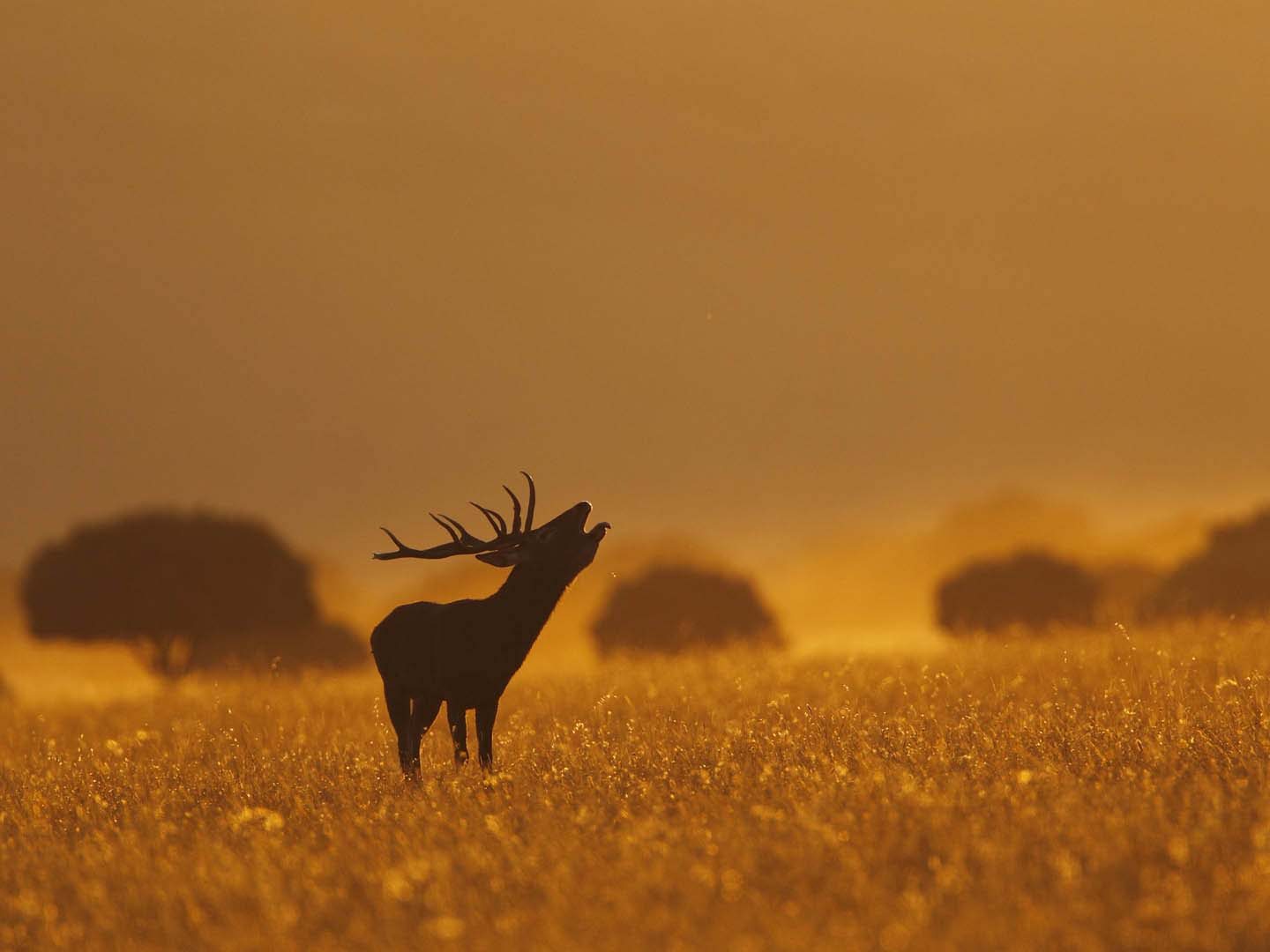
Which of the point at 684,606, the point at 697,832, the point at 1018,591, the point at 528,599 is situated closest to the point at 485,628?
the point at 528,599

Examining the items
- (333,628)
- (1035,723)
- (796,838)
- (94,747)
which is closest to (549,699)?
(94,747)

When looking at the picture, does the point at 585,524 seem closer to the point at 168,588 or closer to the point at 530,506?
the point at 530,506

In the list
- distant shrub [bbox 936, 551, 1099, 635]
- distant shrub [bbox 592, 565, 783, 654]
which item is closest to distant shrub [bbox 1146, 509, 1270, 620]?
distant shrub [bbox 936, 551, 1099, 635]

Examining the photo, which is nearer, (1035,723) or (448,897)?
(448,897)

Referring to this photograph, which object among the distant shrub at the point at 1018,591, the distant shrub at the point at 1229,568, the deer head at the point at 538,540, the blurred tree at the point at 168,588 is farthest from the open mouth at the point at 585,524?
the distant shrub at the point at 1018,591

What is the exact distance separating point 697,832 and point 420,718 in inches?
124

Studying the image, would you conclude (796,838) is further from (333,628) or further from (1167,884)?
(333,628)

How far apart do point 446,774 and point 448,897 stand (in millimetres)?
3351

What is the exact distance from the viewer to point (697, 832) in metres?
7.62

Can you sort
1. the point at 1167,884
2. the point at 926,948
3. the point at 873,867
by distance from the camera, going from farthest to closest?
the point at 873,867
the point at 1167,884
the point at 926,948

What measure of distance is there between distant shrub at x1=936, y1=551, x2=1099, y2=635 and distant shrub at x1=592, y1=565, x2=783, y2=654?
293 inches

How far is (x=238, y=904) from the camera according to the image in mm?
6996

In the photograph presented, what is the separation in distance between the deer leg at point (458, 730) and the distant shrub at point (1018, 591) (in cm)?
4567

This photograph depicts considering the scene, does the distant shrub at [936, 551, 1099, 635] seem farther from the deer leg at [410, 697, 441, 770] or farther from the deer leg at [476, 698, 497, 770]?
the deer leg at [410, 697, 441, 770]
